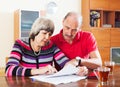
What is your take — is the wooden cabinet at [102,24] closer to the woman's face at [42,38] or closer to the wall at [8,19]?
the wall at [8,19]

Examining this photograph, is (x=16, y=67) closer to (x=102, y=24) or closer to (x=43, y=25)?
(x=43, y=25)

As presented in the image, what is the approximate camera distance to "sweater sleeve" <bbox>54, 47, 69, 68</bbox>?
2215 millimetres

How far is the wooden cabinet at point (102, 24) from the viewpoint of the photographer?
4957 mm

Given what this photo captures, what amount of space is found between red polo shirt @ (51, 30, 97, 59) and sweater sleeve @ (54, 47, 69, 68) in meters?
0.21

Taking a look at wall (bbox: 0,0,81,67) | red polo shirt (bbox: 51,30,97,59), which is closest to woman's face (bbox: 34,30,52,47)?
red polo shirt (bbox: 51,30,97,59)

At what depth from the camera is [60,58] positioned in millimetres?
2230

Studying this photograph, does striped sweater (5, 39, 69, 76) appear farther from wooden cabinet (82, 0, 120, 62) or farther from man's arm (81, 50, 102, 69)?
wooden cabinet (82, 0, 120, 62)

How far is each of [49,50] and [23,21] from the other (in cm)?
221

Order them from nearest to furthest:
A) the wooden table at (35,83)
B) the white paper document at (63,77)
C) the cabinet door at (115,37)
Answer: the wooden table at (35,83) < the white paper document at (63,77) < the cabinet door at (115,37)

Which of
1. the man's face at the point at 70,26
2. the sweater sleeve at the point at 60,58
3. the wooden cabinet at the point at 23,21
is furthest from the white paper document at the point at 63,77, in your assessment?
the wooden cabinet at the point at 23,21

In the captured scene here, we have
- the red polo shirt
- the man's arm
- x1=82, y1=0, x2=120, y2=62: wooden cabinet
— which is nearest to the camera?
the man's arm

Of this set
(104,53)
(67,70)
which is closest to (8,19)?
(104,53)

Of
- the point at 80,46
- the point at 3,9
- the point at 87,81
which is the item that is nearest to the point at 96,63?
the point at 80,46

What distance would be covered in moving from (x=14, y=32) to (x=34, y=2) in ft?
2.33
